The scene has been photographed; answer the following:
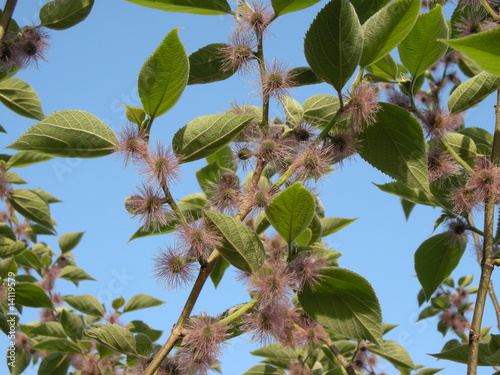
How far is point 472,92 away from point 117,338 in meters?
1.58

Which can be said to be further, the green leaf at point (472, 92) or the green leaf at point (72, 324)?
the green leaf at point (72, 324)

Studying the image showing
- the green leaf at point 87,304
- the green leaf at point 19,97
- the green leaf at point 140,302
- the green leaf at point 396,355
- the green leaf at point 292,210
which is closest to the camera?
the green leaf at point 292,210

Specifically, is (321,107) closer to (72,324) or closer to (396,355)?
(72,324)

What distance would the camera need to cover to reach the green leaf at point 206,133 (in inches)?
60.2

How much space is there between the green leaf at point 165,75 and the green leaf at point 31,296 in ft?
6.56

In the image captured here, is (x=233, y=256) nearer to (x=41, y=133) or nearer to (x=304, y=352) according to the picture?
(x=41, y=133)

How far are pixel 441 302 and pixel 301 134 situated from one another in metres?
3.62

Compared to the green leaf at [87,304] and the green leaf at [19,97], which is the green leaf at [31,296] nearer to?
the green leaf at [87,304]

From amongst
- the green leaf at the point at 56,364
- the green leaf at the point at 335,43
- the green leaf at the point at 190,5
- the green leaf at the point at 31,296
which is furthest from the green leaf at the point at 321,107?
the green leaf at the point at 56,364

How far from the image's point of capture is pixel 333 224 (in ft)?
8.84

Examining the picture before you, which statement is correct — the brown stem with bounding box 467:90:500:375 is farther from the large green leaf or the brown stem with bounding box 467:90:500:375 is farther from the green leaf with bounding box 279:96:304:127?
the green leaf with bounding box 279:96:304:127

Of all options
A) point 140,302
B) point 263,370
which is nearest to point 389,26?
point 263,370

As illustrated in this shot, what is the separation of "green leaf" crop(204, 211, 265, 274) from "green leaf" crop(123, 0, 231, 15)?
755 mm

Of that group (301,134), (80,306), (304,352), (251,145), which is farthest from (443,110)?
(80,306)
